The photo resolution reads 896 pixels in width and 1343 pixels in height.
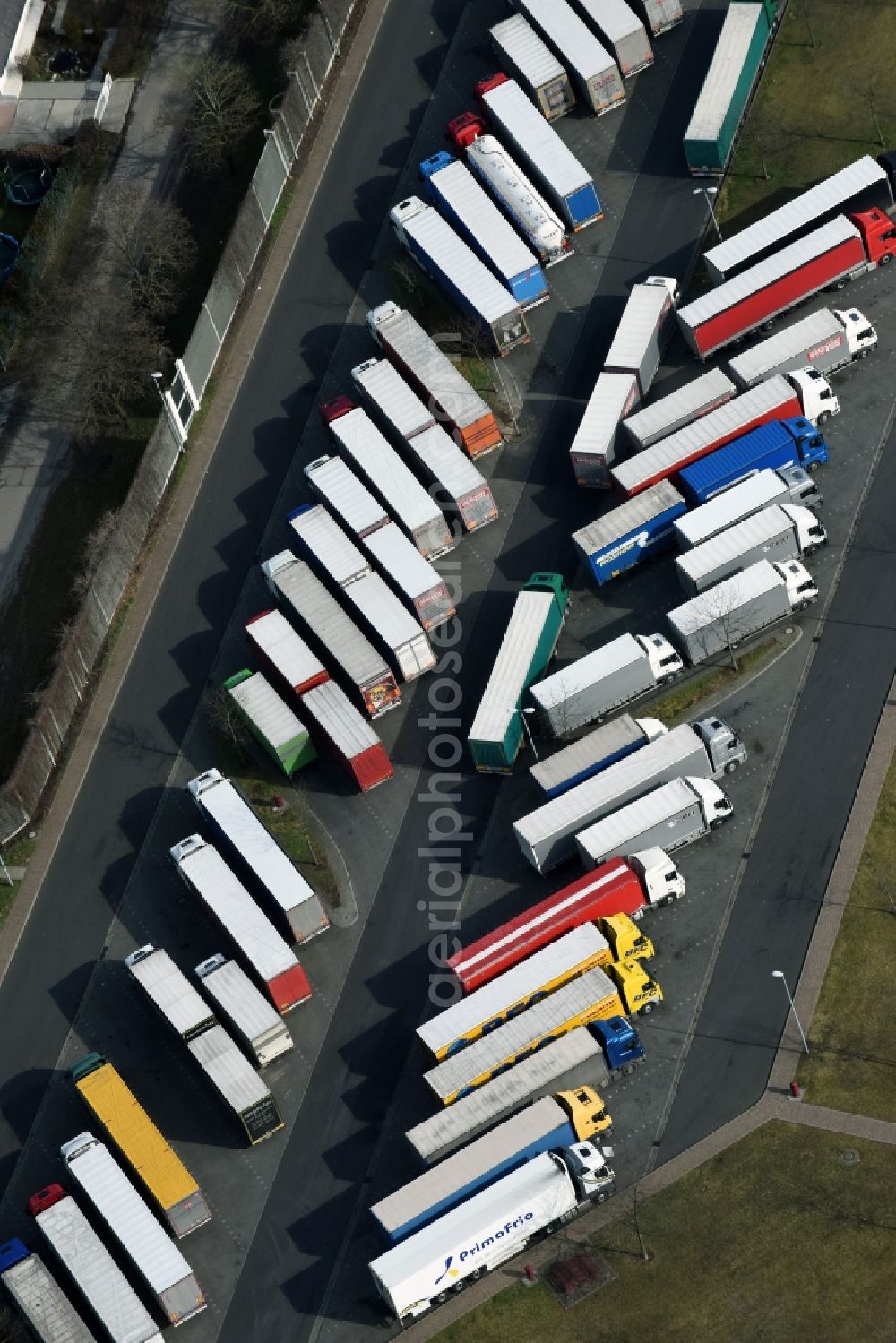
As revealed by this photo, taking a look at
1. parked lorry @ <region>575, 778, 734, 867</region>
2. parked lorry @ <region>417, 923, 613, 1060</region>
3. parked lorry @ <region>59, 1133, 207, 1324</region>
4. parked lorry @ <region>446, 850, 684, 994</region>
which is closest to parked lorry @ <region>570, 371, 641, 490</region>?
parked lorry @ <region>575, 778, 734, 867</region>

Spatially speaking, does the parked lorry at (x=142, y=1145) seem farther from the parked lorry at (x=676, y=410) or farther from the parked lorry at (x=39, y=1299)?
the parked lorry at (x=676, y=410)

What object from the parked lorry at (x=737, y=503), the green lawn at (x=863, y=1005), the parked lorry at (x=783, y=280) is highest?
the parked lorry at (x=783, y=280)

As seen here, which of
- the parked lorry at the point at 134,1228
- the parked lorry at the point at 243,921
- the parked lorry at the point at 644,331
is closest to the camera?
the parked lorry at the point at 134,1228

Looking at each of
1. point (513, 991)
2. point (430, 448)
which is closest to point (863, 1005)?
point (513, 991)

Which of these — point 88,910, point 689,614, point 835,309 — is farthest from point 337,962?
point 835,309

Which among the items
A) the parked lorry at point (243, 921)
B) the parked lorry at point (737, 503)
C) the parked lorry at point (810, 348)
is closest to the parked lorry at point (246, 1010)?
the parked lorry at point (243, 921)

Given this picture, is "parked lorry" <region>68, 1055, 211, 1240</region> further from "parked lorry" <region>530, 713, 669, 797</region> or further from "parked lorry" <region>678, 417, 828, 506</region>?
"parked lorry" <region>678, 417, 828, 506</region>

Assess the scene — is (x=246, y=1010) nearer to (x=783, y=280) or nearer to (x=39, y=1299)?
(x=39, y=1299)
